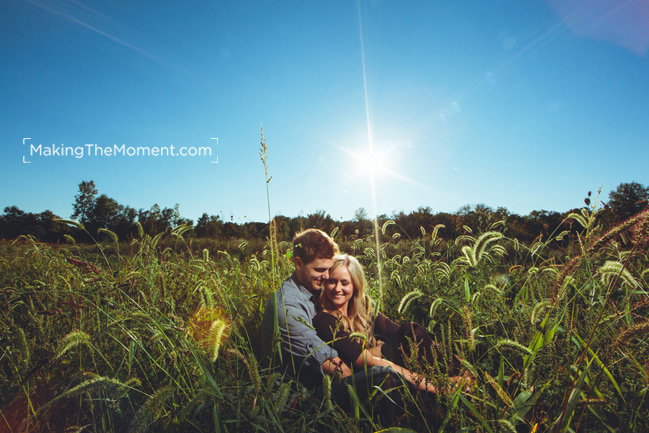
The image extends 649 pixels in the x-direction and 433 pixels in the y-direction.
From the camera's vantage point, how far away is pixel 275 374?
4.58ft

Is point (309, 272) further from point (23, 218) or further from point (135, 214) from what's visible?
point (23, 218)

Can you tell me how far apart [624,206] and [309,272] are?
8.22 meters

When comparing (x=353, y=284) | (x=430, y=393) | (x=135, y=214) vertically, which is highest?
(x=135, y=214)

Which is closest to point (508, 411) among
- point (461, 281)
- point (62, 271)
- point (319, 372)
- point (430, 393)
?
point (430, 393)

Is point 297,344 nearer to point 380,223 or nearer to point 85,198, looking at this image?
point 380,223

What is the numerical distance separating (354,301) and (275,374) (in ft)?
7.51

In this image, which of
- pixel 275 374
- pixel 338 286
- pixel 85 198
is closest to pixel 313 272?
pixel 338 286

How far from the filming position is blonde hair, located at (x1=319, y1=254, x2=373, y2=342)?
132 inches

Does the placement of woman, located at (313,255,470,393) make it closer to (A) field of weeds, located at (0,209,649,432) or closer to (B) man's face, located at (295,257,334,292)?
(B) man's face, located at (295,257,334,292)

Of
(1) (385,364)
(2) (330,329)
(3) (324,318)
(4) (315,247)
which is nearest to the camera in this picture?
(1) (385,364)

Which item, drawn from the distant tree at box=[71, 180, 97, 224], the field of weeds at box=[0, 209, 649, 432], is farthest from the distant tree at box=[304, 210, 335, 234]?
the distant tree at box=[71, 180, 97, 224]

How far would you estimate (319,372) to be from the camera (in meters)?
2.41

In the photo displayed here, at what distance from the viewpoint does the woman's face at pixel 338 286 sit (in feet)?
10.7

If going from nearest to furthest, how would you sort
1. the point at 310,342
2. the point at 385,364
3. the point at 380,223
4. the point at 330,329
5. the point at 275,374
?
the point at 275,374 → the point at 385,364 → the point at 310,342 → the point at 330,329 → the point at 380,223
